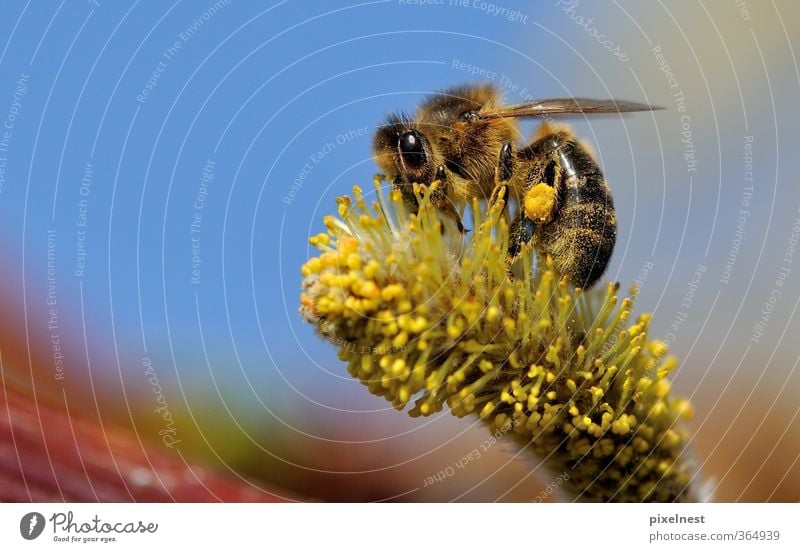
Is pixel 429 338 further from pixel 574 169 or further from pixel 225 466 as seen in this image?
pixel 225 466

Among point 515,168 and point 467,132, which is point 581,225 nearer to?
point 515,168

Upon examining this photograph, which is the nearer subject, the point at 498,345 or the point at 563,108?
the point at 498,345

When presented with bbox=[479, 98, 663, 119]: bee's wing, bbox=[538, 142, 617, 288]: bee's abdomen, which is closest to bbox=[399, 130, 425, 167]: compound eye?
bbox=[479, 98, 663, 119]: bee's wing
